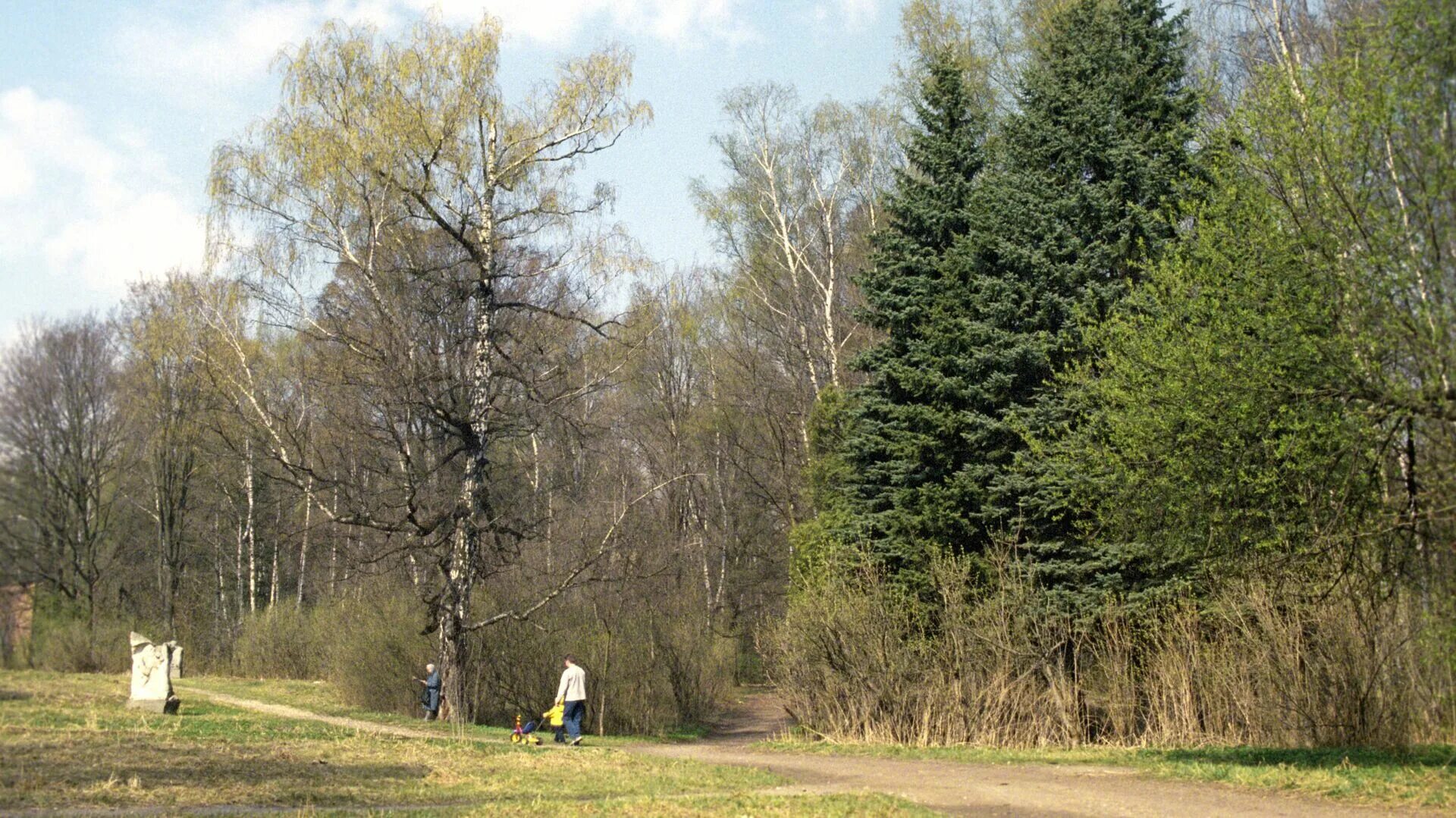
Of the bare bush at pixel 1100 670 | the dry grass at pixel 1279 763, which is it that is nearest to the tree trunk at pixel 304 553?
→ the bare bush at pixel 1100 670

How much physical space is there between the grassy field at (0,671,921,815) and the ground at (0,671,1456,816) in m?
0.04

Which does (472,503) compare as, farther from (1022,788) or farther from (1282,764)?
(1282,764)

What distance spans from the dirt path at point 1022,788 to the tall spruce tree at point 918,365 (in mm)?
5729

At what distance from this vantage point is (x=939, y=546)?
77.9ft


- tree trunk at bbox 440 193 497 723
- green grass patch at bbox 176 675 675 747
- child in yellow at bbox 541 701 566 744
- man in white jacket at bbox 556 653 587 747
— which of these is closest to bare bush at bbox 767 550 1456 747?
man in white jacket at bbox 556 653 587 747

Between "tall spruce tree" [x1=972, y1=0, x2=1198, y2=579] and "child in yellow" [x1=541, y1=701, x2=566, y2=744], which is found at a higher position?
"tall spruce tree" [x1=972, y1=0, x2=1198, y2=579]

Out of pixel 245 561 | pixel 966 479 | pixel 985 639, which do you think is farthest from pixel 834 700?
pixel 245 561

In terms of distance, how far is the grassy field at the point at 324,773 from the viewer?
11.6 meters

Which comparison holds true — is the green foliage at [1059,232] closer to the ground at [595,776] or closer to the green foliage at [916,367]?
the green foliage at [916,367]

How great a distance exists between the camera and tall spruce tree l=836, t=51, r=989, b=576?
2389cm

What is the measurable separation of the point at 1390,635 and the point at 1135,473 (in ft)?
14.6

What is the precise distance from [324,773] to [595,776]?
3277 millimetres

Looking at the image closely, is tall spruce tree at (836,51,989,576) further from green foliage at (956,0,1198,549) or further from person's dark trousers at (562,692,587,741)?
person's dark trousers at (562,692,587,741)

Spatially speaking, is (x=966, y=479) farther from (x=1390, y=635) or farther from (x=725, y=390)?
(x=725, y=390)
